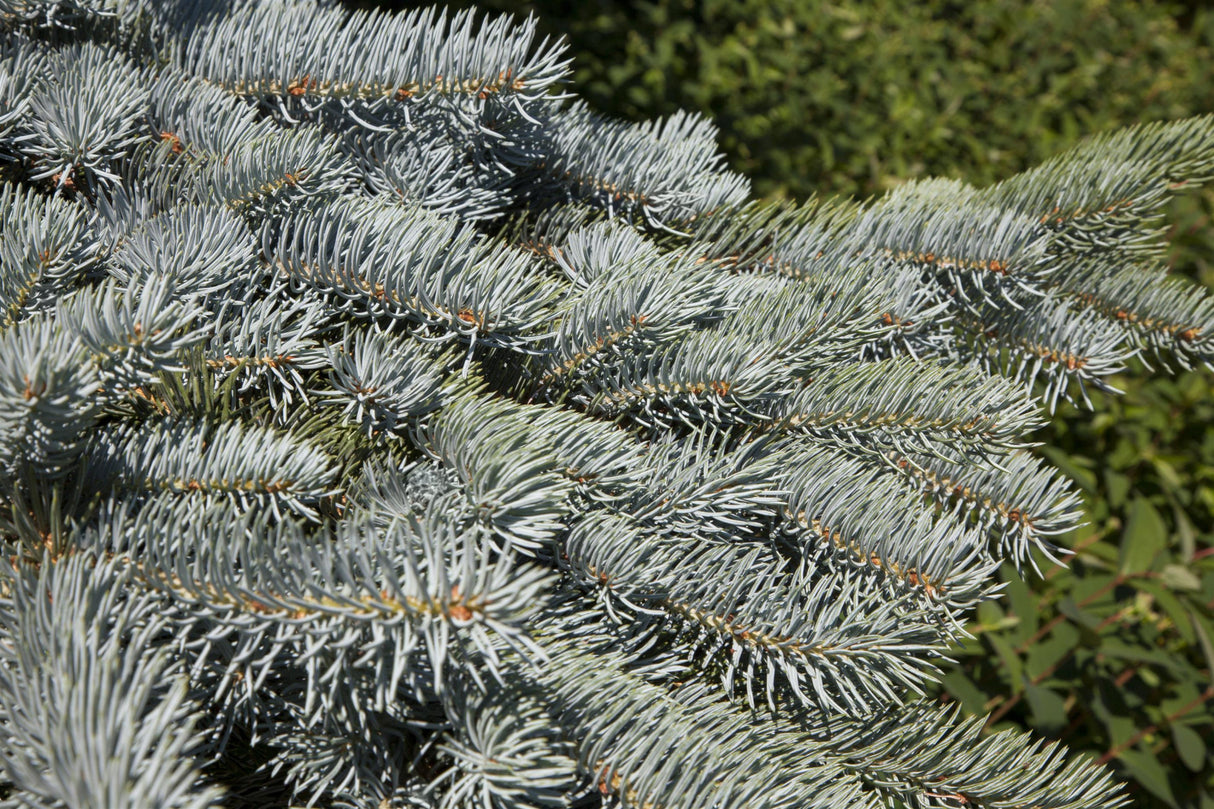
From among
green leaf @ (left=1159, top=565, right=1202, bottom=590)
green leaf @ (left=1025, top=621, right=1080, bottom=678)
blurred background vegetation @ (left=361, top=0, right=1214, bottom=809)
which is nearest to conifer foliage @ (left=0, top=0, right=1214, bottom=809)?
blurred background vegetation @ (left=361, top=0, right=1214, bottom=809)

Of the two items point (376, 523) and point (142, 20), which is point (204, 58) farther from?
point (376, 523)

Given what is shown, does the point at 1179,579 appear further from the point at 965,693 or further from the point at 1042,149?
the point at 1042,149

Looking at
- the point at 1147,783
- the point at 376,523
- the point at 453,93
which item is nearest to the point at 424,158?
the point at 453,93

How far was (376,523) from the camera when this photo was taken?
0.58 m

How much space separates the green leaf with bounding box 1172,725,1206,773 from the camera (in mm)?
1271

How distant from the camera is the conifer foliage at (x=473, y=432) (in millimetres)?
488

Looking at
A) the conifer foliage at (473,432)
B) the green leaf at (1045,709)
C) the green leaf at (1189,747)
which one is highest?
the conifer foliage at (473,432)

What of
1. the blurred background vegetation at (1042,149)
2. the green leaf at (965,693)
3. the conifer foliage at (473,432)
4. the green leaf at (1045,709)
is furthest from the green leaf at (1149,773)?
the conifer foliage at (473,432)

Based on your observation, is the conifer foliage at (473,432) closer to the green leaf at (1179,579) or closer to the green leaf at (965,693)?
the green leaf at (965,693)

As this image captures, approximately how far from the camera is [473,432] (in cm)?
57

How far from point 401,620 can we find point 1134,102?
2.97 meters

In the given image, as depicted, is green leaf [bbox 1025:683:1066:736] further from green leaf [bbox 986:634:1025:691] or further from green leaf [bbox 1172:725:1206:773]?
green leaf [bbox 1172:725:1206:773]

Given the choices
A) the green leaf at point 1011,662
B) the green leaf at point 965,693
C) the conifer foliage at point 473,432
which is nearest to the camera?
the conifer foliage at point 473,432

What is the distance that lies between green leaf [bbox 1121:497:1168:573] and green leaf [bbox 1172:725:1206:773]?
25 centimetres
